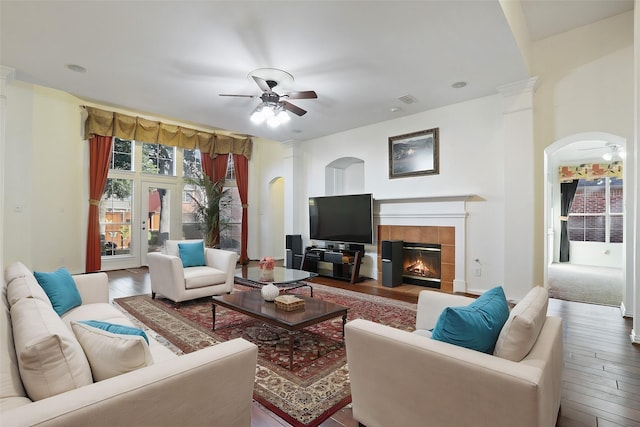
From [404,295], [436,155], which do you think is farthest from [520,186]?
[404,295]

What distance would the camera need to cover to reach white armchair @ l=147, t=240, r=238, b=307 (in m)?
3.86

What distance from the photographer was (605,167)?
763cm

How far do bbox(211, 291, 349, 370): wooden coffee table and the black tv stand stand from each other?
2.64 metres

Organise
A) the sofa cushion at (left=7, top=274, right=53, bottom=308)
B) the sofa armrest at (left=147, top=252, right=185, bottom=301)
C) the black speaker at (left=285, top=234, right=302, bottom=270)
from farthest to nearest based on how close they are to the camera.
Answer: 1. the black speaker at (left=285, top=234, right=302, bottom=270)
2. the sofa armrest at (left=147, top=252, right=185, bottom=301)
3. the sofa cushion at (left=7, top=274, right=53, bottom=308)

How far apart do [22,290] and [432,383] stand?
216 centimetres

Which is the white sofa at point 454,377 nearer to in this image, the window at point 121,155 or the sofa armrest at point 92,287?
the sofa armrest at point 92,287

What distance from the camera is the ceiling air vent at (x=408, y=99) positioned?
454 cm

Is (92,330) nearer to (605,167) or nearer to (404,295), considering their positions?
(404,295)

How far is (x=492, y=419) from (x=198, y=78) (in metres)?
Answer: 4.19

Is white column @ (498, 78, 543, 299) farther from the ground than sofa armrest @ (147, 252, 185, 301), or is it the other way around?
white column @ (498, 78, 543, 299)

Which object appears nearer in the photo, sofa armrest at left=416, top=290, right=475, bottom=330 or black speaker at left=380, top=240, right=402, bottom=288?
sofa armrest at left=416, top=290, right=475, bottom=330

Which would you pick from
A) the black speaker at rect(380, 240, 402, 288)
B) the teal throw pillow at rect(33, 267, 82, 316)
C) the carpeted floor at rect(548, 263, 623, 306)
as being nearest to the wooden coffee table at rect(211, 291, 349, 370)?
the teal throw pillow at rect(33, 267, 82, 316)

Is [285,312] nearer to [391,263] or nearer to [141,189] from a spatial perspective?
[391,263]

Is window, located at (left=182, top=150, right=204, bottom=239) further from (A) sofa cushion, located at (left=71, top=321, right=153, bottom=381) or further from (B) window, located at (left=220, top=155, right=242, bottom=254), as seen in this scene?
(A) sofa cushion, located at (left=71, top=321, right=153, bottom=381)
